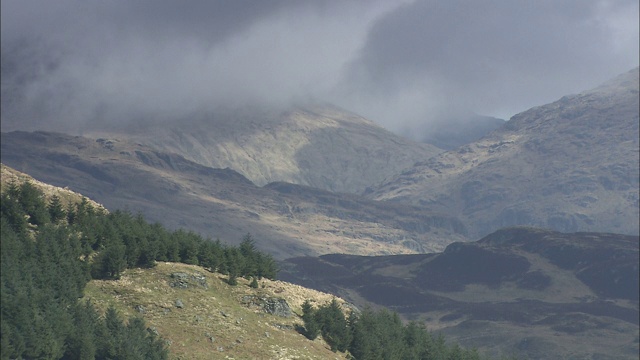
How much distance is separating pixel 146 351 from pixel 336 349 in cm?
3190

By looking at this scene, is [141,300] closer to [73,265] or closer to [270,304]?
[73,265]

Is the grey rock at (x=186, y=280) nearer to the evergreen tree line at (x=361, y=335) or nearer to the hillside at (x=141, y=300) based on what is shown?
the hillside at (x=141, y=300)

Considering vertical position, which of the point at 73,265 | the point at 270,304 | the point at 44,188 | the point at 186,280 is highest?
the point at 44,188

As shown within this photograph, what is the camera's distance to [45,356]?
9156 centimetres

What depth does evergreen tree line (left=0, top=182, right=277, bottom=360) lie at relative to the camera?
9231 cm

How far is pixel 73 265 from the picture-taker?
110375 millimetres

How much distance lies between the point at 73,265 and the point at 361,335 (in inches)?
1486

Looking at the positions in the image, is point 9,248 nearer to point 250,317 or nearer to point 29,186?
point 29,186

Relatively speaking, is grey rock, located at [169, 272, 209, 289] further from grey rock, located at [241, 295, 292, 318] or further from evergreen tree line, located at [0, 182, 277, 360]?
grey rock, located at [241, 295, 292, 318]

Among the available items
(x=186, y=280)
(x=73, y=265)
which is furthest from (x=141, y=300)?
(x=186, y=280)

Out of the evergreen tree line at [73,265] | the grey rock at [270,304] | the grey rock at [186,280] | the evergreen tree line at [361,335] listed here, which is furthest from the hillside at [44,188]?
the evergreen tree line at [361,335]

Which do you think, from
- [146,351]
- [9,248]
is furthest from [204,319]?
[9,248]

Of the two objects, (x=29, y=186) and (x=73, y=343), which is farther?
(x=29, y=186)

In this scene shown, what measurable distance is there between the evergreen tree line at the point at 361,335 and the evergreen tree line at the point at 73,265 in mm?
12230
